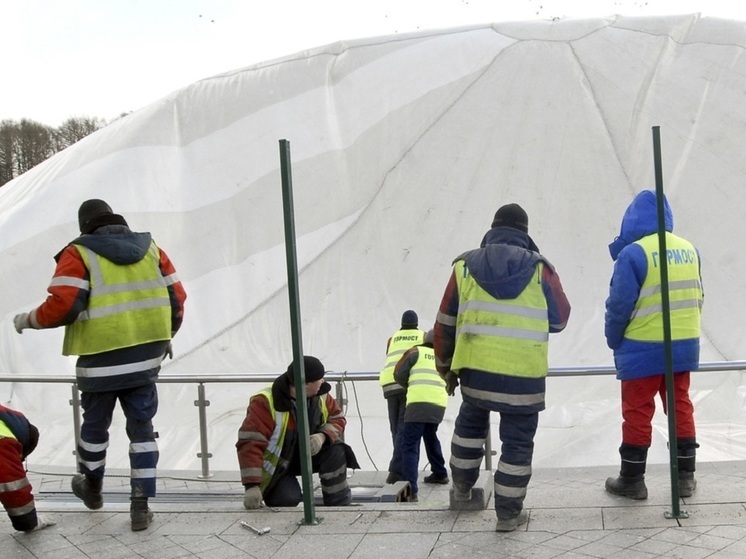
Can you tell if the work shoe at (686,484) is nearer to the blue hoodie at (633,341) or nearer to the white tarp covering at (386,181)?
the blue hoodie at (633,341)

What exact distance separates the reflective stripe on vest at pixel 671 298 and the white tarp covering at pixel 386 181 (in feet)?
16.3

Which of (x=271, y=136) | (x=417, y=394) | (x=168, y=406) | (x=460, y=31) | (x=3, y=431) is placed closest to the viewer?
(x=3, y=431)

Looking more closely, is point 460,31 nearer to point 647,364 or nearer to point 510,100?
point 510,100

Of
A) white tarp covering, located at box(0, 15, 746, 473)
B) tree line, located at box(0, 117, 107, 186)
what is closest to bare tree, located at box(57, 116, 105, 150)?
tree line, located at box(0, 117, 107, 186)

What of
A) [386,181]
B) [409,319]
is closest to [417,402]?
[409,319]

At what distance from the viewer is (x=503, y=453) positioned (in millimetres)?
4676

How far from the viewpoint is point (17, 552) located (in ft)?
15.3

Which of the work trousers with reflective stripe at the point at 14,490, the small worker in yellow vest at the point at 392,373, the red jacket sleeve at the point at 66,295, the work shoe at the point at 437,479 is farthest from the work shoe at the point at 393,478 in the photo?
the red jacket sleeve at the point at 66,295

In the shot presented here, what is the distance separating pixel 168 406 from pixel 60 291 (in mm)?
5486

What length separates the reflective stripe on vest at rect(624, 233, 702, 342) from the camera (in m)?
5.09

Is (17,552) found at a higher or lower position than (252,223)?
lower

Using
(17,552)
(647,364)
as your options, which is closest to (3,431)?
(17,552)

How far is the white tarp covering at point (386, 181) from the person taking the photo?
11.4m

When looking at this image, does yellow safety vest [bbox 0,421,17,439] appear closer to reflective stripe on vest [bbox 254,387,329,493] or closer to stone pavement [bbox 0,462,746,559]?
stone pavement [bbox 0,462,746,559]
